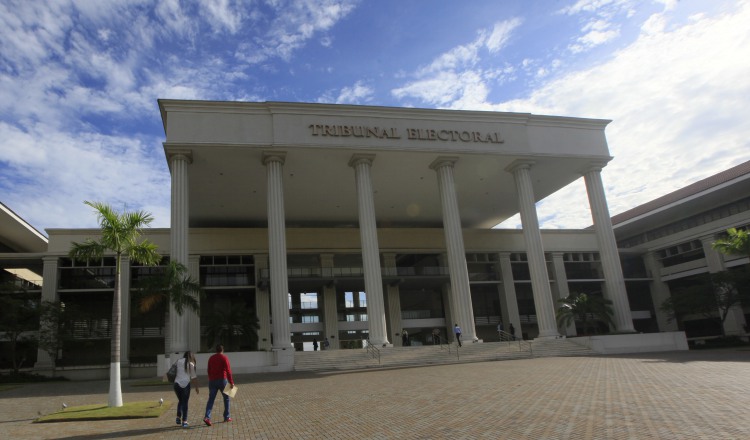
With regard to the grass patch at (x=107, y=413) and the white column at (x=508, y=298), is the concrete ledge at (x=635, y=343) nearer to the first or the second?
the white column at (x=508, y=298)

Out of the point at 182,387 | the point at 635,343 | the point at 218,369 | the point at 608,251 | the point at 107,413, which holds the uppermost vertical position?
the point at 608,251

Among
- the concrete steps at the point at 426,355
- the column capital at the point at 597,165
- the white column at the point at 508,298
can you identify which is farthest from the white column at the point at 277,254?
the white column at the point at 508,298

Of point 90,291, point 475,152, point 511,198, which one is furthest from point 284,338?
point 511,198

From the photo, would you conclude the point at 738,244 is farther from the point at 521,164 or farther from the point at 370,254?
the point at 370,254

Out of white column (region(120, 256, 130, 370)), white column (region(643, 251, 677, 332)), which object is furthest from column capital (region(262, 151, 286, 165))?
white column (region(643, 251, 677, 332))

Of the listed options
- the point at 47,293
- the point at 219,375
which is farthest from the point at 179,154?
the point at 219,375

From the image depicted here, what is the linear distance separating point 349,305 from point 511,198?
16178 millimetres

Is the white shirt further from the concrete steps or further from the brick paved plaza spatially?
the concrete steps

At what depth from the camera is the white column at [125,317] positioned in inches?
1471

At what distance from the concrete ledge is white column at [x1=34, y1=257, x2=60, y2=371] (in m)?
33.5

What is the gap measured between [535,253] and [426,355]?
36.2 feet

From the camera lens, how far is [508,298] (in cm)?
4603

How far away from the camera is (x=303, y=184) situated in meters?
37.2

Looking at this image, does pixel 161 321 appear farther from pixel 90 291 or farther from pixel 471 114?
pixel 471 114
